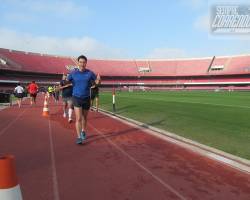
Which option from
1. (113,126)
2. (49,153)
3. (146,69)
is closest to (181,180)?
(49,153)

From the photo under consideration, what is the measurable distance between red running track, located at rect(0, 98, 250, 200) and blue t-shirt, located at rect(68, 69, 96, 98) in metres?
1.27

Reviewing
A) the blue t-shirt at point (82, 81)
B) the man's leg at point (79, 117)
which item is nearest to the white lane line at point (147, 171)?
the man's leg at point (79, 117)

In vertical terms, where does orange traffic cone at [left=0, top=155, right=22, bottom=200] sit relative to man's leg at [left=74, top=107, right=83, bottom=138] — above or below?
above

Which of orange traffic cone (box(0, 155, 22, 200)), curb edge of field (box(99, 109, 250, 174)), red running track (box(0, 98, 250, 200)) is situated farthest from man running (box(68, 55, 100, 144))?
orange traffic cone (box(0, 155, 22, 200))

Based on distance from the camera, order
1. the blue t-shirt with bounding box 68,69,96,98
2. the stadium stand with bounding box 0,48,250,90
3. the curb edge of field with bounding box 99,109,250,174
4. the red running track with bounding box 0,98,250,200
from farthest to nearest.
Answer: the stadium stand with bounding box 0,48,250,90
the blue t-shirt with bounding box 68,69,96,98
the curb edge of field with bounding box 99,109,250,174
the red running track with bounding box 0,98,250,200

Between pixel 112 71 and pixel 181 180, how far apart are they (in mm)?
100374

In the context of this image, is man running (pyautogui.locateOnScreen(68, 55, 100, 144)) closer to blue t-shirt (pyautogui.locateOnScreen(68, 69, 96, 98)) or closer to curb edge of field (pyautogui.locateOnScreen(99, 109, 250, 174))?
blue t-shirt (pyautogui.locateOnScreen(68, 69, 96, 98))

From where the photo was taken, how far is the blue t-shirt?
10.1 m

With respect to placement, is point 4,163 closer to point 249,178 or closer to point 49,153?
point 249,178

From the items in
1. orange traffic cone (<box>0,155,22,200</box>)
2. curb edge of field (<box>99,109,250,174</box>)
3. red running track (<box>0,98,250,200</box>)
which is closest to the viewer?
orange traffic cone (<box>0,155,22,200</box>)

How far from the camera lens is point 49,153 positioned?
894 cm

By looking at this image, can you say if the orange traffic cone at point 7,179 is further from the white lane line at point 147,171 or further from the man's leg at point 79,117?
the man's leg at point 79,117

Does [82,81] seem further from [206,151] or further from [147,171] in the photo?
[147,171]

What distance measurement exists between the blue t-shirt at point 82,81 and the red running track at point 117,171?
1272mm
